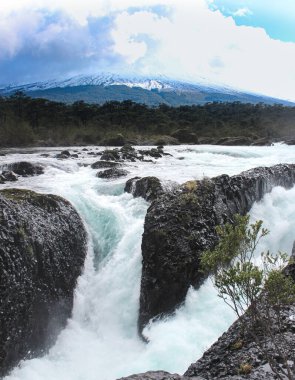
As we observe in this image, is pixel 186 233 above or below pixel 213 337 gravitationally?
above

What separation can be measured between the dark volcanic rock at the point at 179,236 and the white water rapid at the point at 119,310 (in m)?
0.48

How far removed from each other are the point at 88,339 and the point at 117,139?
4557 centimetres

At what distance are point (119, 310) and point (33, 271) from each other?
3.19m

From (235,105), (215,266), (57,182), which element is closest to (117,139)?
(57,182)

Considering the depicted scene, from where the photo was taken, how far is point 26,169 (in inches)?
1060

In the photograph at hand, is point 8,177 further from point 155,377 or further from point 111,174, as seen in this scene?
point 155,377

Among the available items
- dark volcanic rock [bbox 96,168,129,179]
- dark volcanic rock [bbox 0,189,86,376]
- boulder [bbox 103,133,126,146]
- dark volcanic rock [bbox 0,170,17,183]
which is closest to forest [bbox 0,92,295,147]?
boulder [bbox 103,133,126,146]

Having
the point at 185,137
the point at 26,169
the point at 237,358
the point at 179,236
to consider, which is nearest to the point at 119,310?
the point at 179,236

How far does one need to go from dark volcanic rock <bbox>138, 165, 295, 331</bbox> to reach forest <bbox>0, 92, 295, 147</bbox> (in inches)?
1601

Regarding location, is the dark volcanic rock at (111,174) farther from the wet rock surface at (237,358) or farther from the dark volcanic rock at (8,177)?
the wet rock surface at (237,358)

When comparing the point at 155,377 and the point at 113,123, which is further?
the point at 113,123

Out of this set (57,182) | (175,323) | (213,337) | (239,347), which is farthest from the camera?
(57,182)

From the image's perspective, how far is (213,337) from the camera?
11.2m

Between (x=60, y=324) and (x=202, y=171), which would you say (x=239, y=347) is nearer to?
(x=60, y=324)
